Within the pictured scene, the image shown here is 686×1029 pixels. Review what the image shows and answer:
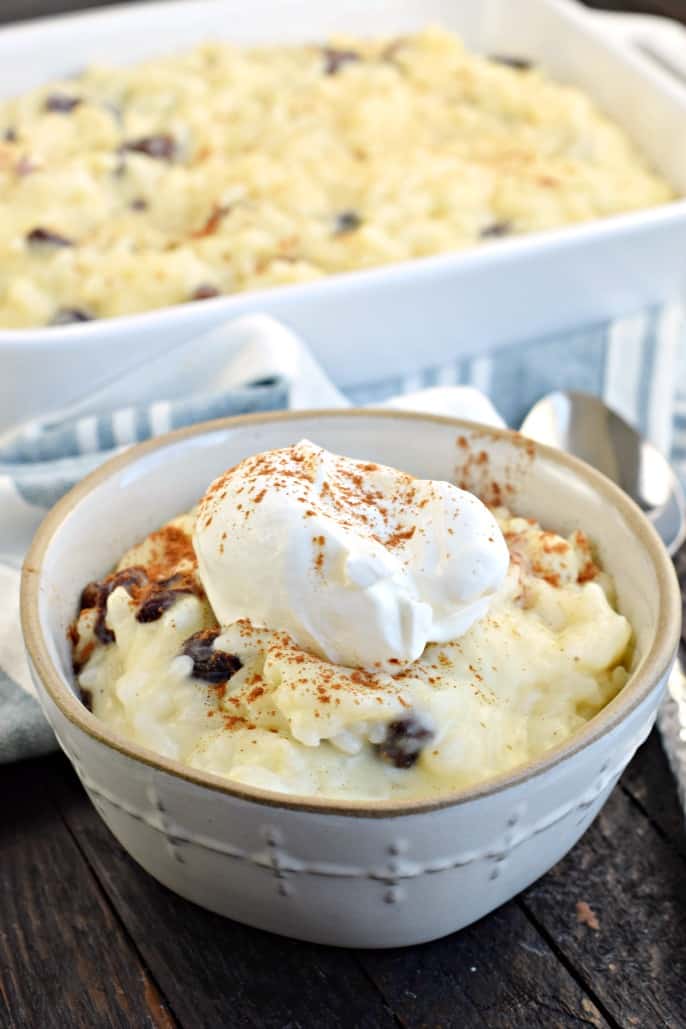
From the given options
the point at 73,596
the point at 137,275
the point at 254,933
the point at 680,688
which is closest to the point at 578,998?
the point at 254,933

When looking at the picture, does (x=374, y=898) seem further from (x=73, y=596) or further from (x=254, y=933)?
(x=73, y=596)

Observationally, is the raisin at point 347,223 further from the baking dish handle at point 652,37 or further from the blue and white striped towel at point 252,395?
the baking dish handle at point 652,37

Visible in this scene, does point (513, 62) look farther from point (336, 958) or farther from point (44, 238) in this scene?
point (336, 958)

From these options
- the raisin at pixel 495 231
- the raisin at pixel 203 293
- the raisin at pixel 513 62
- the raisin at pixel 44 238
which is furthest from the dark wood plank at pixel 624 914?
the raisin at pixel 513 62

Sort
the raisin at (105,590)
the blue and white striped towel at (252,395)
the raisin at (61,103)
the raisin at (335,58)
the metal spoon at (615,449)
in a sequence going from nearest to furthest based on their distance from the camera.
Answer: the raisin at (105,590) → the blue and white striped towel at (252,395) → the metal spoon at (615,449) → the raisin at (61,103) → the raisin at (335,58)

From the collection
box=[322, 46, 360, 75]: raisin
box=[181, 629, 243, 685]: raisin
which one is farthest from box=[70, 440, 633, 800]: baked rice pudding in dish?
box=[322, 46, 360, 75]: raisin

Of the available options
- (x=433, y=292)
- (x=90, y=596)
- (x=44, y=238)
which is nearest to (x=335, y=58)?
(x=44, y=238)
